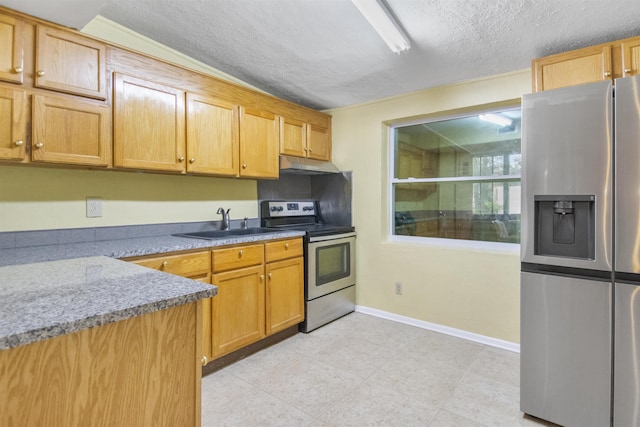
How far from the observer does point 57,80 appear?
1.83 meters

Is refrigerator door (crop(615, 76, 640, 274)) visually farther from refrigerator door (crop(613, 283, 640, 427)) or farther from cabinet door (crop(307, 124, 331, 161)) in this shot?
cabinet door (crop(307, 124, 331, 161))

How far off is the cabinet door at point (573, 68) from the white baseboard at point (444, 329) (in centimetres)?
197

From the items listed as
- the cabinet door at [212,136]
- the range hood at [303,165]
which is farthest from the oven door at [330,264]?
the cabinet door at [212,136]

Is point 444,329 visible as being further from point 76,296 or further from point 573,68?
point 76,296

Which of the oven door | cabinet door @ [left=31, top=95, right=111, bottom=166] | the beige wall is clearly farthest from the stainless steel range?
cabinet door @ [left=31, top=95, right=111, bottom=166]

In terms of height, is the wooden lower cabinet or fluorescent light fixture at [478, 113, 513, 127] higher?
fluorescent light fixture at [478, 113, 513, 127]

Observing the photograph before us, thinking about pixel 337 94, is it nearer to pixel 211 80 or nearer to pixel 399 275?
pixel 211 80

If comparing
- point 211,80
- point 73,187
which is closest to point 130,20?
point 211,80

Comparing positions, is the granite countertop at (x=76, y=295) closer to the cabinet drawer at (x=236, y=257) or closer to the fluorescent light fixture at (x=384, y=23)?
the cabinet drawer at (x=236, y=257)

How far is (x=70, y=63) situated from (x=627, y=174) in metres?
2.96

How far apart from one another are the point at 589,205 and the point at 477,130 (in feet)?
4.76

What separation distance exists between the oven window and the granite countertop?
190 cm

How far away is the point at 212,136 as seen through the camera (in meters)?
2.54

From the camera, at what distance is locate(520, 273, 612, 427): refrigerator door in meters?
1.64
